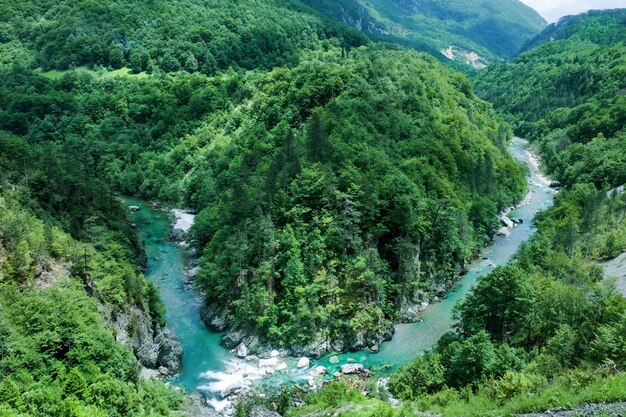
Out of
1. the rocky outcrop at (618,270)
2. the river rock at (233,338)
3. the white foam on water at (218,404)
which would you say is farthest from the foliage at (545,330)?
the river rock at (233,338)

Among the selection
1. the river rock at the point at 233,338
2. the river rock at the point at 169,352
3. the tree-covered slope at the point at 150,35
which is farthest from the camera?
the tree-covered slope at the point at 150,35

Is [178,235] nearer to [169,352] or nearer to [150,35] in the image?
[169,352]

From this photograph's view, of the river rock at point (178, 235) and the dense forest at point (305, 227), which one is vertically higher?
the dense forest at point (305, 227)

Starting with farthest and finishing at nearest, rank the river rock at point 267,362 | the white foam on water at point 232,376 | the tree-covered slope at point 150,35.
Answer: the tree-covered slope at point 150,35 < the river rock at point 267,362 < the white foam on water at point 232,376

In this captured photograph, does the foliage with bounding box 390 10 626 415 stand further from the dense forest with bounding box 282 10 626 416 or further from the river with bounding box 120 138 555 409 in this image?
the river with bounding box 120 138 555 409

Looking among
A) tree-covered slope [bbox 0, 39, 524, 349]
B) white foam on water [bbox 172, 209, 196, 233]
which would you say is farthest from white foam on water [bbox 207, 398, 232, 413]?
white foam on water [bbox 172, 209, 196, 233]

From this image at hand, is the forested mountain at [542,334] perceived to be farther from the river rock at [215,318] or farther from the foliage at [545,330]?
the river rock at [215,318]

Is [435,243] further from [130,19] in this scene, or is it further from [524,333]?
[130,19]
